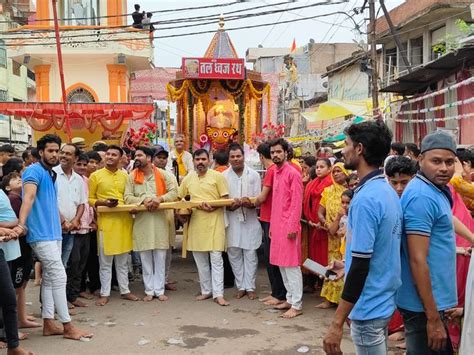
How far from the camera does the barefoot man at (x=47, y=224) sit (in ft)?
17.0

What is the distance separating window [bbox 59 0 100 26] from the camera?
74.4 feet

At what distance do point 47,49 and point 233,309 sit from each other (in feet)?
58.8

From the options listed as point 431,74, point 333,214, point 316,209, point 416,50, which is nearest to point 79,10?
point 416,50

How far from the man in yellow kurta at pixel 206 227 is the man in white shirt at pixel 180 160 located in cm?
325

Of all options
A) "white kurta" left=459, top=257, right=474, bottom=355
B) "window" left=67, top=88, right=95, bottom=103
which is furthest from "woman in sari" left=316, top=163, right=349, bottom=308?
"window" left=67, top=88, right=95, bottom=103

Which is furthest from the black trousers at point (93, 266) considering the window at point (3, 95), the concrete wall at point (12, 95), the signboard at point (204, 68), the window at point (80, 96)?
the window at point (3, 95)

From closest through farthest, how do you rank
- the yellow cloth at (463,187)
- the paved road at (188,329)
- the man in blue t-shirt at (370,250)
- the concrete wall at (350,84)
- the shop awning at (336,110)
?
the man in blue t-shirt at (370,250) < the yellow cloth at (463,187) < the paved road at (188,329) < the shop awning at (336,110) < the concrete wall at (350,84)

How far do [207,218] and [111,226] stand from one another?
1.20 m

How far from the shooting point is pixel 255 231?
23.6 feet

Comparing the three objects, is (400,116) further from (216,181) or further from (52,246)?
(52,246)

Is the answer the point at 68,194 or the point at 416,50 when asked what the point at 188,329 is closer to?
the point at 68,194

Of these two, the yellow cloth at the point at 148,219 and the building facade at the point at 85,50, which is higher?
the building facade at the point at 85,50

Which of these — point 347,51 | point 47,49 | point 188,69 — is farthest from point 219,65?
point 347,51

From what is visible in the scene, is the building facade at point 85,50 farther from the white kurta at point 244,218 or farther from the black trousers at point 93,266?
the white kurta at point 244,218
